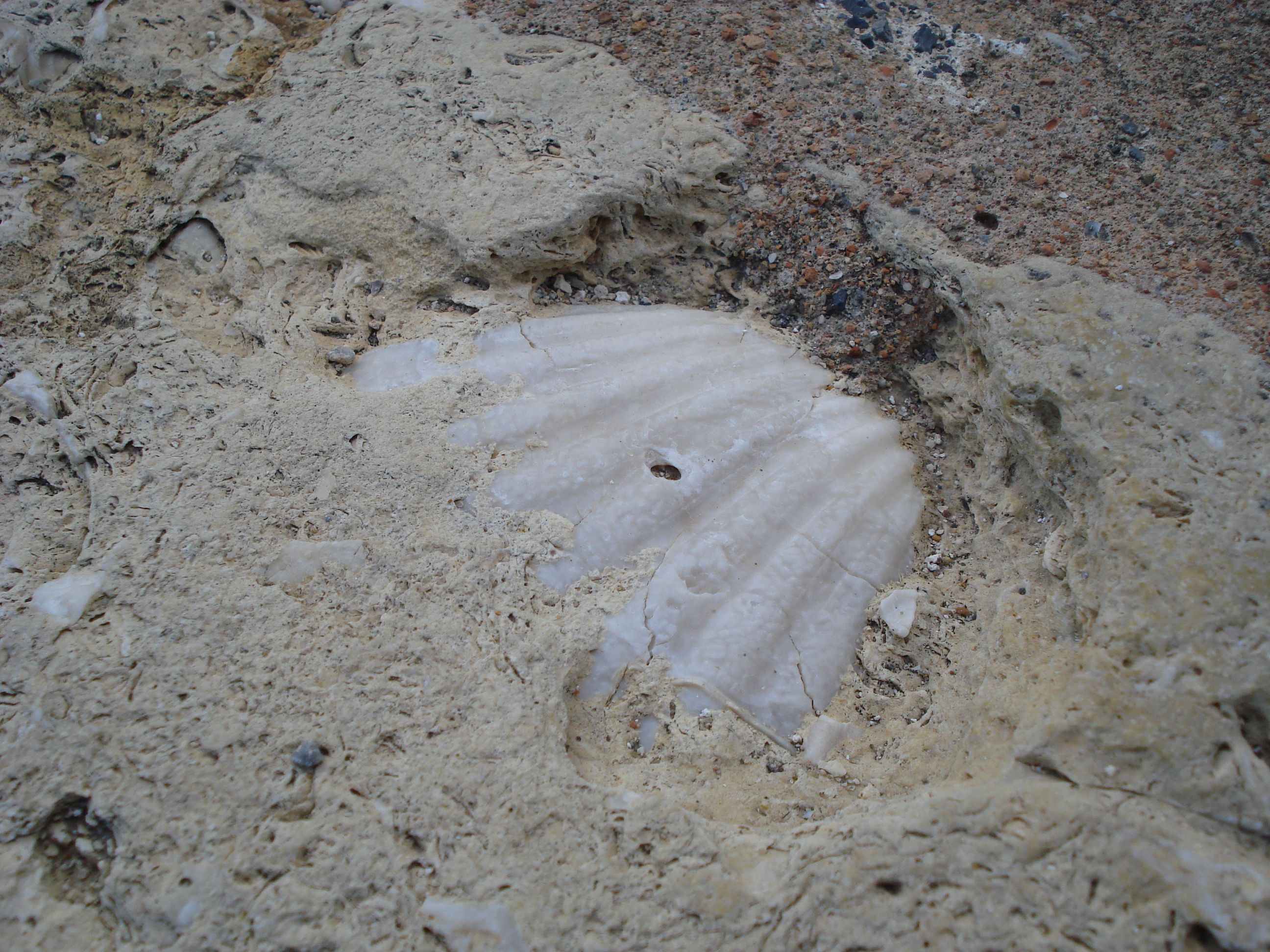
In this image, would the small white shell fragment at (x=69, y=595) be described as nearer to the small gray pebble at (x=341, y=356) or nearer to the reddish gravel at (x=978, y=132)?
the small gray pebble at (x=341, y=356)

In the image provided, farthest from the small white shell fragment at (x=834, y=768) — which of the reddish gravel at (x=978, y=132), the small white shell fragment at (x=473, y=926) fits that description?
the reddish gravel at (x=978, y=132)

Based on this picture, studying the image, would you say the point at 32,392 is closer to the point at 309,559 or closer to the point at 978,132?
the point at 309,559

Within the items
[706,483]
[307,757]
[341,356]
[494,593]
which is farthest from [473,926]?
[341,356]

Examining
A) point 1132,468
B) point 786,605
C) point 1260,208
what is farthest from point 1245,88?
point 786,605

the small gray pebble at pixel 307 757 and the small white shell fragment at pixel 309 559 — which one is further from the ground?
the small white shell fragment at pixel 309 559

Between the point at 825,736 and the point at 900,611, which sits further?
the point at 900,611

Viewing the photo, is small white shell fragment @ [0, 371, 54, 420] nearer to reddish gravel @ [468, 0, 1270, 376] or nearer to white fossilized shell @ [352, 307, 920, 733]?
white fossilized shell @ [352, 307, 920, 733]
